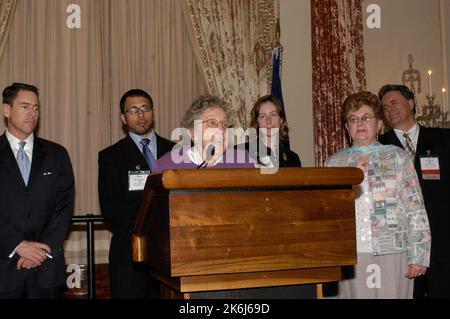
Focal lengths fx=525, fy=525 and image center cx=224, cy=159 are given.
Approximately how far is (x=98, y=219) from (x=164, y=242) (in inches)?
81.0

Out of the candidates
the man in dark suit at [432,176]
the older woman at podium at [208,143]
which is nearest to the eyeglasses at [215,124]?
the older woman at podium at [208,143]

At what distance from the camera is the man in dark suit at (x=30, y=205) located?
111 inches

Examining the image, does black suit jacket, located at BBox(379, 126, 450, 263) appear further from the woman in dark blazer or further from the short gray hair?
the short gray hair

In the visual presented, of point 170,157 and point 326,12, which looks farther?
point 326,12

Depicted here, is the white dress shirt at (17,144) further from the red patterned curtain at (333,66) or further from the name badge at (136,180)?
the red patterned curtain at (333,66)

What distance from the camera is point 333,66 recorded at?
19.3ft

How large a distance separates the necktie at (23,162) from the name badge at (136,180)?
23.7 inches

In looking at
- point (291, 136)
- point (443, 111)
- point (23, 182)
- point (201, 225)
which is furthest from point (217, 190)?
point (443, 111)

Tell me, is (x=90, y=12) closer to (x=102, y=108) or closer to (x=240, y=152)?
(x=102, y=108)

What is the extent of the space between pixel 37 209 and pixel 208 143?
1.25 m

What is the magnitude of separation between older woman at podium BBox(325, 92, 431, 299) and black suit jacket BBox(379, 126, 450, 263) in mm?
912

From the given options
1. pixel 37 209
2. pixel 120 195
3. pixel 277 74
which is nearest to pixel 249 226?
pixel 37 209

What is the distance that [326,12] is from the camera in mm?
5906

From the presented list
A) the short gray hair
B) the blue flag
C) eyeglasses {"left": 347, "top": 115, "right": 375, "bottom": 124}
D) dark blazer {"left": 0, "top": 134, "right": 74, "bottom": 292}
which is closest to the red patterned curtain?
the blue flag
